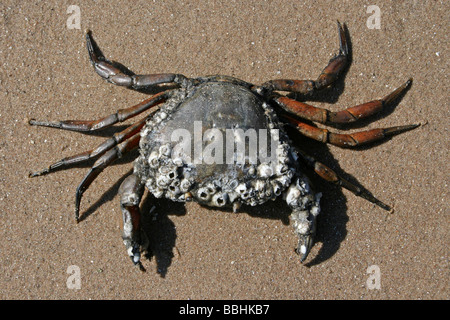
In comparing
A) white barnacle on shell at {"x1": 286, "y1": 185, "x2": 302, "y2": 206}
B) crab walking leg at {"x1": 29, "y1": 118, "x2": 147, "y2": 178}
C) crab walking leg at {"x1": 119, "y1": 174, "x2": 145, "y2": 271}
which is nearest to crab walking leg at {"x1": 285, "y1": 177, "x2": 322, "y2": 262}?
white barnacle on shell at {"x1": 286, "y1": 185, "x2": 302, "y2": 206}

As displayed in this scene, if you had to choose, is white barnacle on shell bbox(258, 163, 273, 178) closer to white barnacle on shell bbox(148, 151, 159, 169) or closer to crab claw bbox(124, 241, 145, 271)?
white barnacle on shell bbox(148, 151, 159, 169)

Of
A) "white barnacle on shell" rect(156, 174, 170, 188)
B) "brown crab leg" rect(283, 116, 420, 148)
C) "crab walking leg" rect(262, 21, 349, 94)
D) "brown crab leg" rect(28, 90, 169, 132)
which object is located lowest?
"white barnacle on shell" rect(156, 174, 170, 188)

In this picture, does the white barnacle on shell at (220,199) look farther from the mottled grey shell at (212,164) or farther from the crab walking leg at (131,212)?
the crab walking leg at (131,212)

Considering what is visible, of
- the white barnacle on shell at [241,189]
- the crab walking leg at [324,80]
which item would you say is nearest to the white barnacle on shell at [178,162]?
the white barnacle on shell at [241,189]

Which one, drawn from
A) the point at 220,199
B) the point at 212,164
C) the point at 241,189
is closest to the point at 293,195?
the point at 241,189

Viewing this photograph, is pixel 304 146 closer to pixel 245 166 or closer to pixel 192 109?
pixel 245 166

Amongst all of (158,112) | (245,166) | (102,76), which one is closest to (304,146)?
(245,166)

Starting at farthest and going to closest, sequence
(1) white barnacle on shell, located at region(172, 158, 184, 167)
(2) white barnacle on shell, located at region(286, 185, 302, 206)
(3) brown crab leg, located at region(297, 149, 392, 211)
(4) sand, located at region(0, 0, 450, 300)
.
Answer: (4) sand, located at region(0, 0, 450, 300)
(3) brown crab leg, located at region(297, 149, 392, 211)
(2) white barnacle on shell, located at region(286, 185, 302, 206)
(1) white barnacle on shell, located at region(172, 158, 184, 167)

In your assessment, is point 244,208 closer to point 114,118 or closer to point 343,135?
point 343,135
